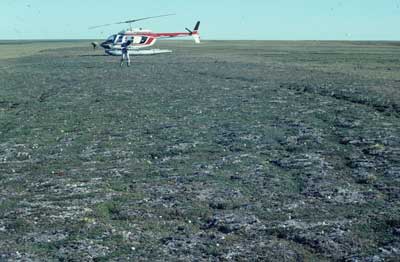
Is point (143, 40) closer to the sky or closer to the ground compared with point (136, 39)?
closer to the ground

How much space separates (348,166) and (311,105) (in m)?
16.9

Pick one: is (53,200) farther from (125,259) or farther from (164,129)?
(164,129)

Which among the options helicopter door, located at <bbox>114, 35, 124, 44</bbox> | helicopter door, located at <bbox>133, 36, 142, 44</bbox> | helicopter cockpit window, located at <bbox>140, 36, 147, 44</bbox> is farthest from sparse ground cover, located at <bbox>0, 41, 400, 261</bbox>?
helicopter cockpit window, located at <bbox>140, 36, 147, 44</bbox>

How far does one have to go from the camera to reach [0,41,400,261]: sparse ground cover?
44.2ft

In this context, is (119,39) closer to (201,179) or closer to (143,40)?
(143,40)

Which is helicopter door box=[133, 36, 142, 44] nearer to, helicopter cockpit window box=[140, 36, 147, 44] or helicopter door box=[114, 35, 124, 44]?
helicopter cockpit window box=[140, 36, 147, 44]

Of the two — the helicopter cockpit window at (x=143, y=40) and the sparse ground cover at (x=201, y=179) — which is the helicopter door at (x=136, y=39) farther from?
the sparse ground cover at (x=201, y=179)

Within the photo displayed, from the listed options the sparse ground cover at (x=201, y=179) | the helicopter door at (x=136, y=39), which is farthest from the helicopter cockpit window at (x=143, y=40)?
the sparse ground cover at (x=201, y=179)

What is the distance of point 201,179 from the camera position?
19406mm

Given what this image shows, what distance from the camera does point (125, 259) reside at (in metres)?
12.5

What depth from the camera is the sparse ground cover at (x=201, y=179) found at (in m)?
13.5

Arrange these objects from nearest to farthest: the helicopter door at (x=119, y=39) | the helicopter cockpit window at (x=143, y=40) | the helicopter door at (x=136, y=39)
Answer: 1. the helicopter door at (x=119, y=39)
2. the helicopter door at (x=136, y=39)
3. the helicopter cockpit window at (x=143, y=40)

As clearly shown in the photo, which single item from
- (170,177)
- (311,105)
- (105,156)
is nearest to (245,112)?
(311,105)

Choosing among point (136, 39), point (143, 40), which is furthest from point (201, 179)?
point (143, 40)
